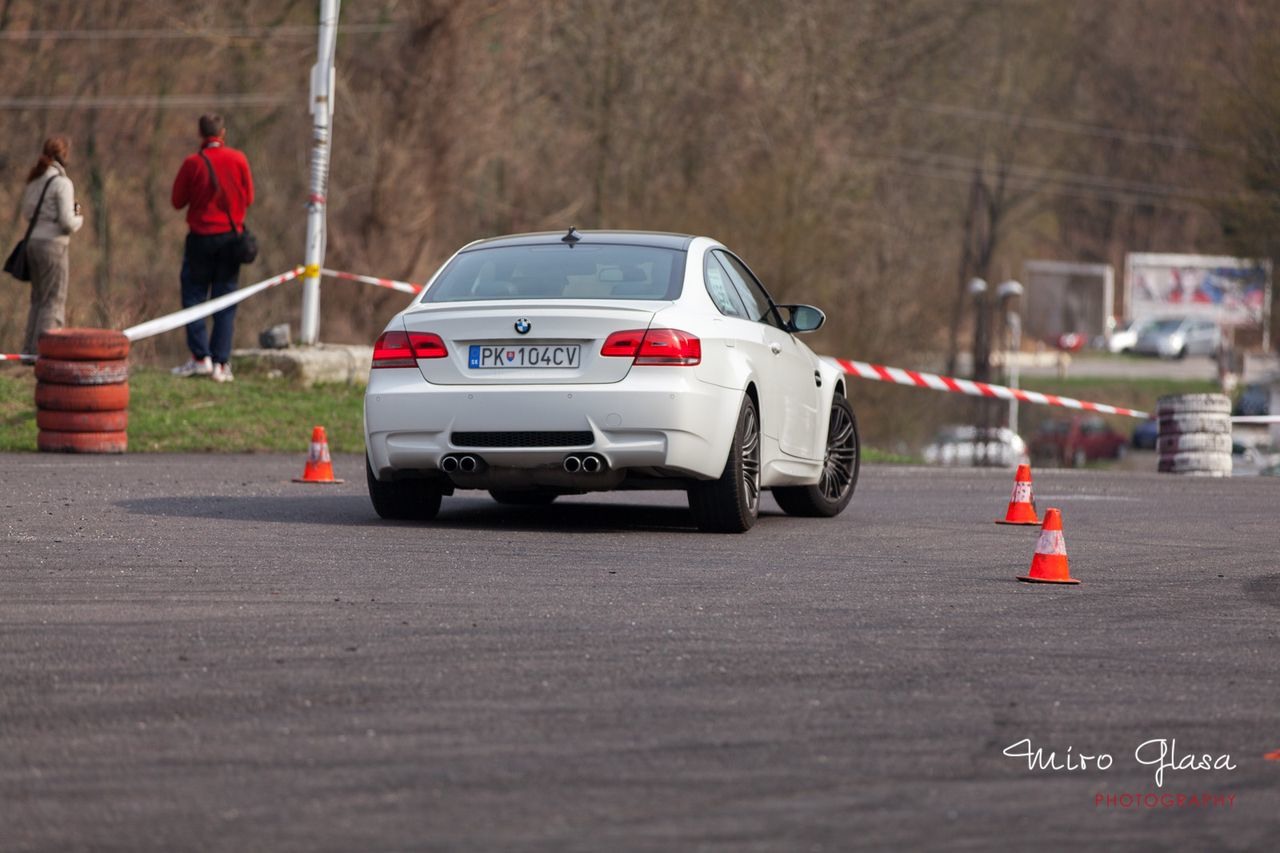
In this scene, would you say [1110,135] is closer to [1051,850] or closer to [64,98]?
[64,98]

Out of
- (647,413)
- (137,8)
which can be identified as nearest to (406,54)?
(137,8)

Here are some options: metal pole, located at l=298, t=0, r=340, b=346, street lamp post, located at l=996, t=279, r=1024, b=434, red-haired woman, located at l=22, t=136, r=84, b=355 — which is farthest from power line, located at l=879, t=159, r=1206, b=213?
red-haired woman, located at l=22, t=136, r=84, b=355

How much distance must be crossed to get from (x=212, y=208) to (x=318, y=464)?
5295 mm

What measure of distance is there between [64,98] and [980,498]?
103 ft

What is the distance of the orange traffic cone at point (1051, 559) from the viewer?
30.2 ft

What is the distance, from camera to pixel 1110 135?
289 ft

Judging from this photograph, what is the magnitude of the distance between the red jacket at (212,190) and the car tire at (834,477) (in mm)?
8040

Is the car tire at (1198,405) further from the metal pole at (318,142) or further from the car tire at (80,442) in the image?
the car tire at (80,442)

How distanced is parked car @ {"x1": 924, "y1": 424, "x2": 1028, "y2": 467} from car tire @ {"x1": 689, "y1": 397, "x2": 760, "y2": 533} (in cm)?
3202

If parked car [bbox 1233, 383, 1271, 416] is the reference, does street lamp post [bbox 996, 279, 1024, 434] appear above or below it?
above

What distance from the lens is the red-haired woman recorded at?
1908cm

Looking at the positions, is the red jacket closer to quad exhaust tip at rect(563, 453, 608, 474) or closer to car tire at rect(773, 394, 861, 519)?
car tire at rect(773, 394, 861, 519)

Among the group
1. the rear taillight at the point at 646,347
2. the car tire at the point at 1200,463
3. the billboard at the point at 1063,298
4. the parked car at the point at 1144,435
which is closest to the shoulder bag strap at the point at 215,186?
the rear taillight at the point at 646,347

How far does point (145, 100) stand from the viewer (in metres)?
44.3
